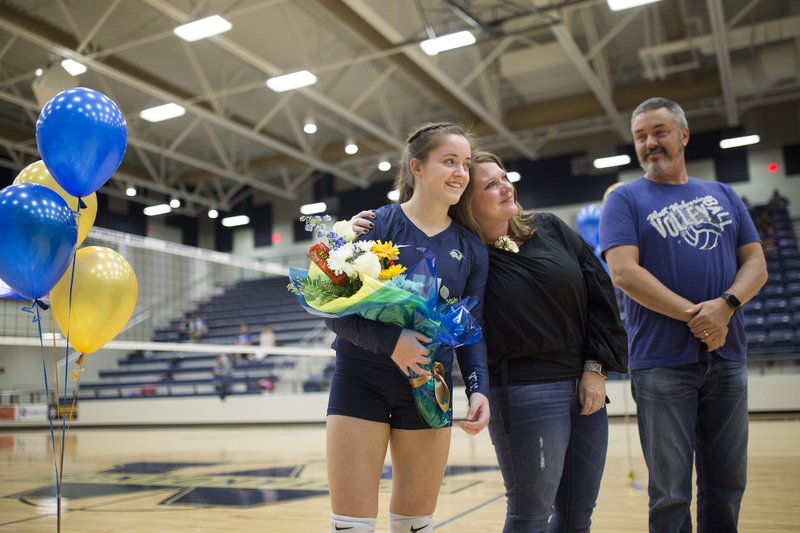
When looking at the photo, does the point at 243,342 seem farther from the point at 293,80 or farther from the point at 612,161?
the point at 612,161

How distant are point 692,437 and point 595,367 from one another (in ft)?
1.49

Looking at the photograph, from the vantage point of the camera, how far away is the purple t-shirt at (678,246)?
6.82 feet

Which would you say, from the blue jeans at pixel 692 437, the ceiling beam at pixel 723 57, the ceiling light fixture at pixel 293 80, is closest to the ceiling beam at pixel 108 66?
the ceiling light fixture at pixel 293 80

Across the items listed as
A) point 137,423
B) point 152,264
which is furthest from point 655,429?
point 152,264

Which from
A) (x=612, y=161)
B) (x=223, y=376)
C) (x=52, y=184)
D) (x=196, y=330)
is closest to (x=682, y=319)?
(x=52, y=184)

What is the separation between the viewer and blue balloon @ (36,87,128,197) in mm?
2621

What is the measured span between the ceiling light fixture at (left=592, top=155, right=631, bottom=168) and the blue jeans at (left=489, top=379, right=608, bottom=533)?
42.8 ft

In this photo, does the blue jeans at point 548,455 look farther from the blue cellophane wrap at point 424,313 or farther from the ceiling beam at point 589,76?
the ceiling beam at point 589,76

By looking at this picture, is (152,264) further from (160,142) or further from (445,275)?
(445,275)

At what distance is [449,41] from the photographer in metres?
8.34

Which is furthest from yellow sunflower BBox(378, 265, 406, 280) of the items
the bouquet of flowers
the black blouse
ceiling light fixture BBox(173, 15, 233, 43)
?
ceiling light fixture BBox(173, 15, 233, 43)

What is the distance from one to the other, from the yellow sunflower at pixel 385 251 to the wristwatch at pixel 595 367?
0.66m

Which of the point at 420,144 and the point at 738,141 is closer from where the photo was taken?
the point at 420,144

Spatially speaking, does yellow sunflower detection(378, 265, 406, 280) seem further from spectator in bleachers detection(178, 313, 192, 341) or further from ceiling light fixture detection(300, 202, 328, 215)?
ceiling light fixture detection(300, 202, 328, 215)
